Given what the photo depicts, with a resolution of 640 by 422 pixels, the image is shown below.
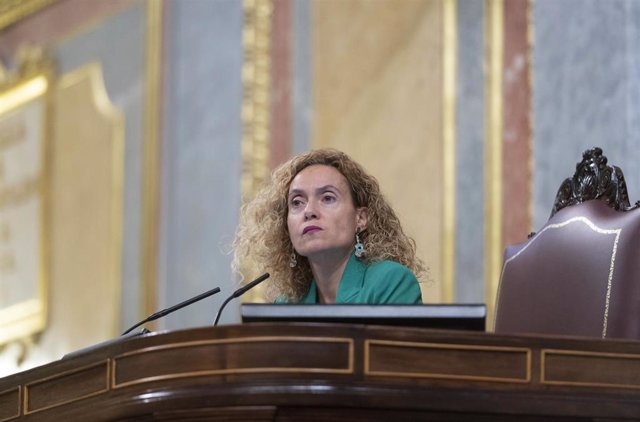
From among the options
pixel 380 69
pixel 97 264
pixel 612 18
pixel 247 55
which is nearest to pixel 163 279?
pixel 97 264

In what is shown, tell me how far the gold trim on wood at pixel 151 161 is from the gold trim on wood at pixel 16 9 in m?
1.13

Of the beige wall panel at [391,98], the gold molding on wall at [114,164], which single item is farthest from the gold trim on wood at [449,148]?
the gold molding on wall at [114,164]

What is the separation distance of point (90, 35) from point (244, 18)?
1.32 m

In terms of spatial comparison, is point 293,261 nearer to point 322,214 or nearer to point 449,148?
point 322,214

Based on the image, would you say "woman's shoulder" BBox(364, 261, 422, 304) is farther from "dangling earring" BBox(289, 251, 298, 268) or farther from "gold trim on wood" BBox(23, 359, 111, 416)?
"gold trim on wood" BBox(23, 359, 111, 416)

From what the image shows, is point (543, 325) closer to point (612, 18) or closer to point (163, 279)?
point (612, 18)

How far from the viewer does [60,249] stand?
742cm

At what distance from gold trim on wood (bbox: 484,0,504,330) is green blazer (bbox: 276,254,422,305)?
152 centimetres

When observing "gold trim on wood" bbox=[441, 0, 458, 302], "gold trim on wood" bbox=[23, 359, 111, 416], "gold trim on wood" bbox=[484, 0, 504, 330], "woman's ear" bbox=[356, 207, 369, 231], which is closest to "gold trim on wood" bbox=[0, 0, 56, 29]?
"gold trim on wood" bbox=[441, 0, 458, 302]

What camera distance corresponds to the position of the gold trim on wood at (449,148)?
5.34 metres

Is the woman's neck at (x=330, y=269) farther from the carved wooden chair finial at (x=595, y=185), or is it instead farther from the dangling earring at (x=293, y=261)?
the carved wooden chair finial at (x=595, y=185)

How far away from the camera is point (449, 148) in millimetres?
5438

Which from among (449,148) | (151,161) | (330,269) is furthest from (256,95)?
(330,269)

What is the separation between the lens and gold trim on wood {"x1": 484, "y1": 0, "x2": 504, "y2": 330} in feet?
17.1
